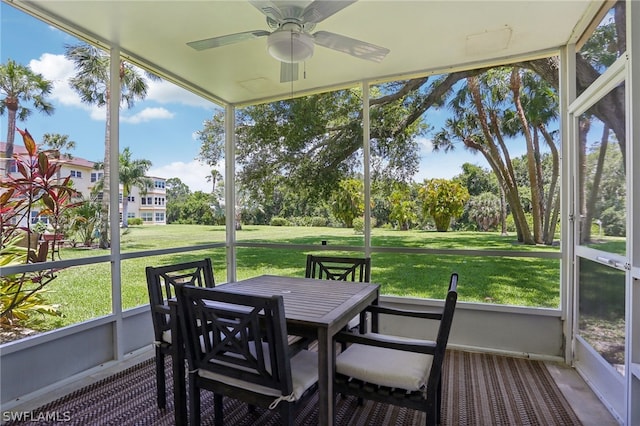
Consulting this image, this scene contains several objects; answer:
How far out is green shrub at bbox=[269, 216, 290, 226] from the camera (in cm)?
416

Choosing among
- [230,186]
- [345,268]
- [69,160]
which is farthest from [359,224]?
[69,160]

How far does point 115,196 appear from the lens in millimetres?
2840

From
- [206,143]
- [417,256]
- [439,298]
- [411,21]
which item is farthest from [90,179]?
[439,298]

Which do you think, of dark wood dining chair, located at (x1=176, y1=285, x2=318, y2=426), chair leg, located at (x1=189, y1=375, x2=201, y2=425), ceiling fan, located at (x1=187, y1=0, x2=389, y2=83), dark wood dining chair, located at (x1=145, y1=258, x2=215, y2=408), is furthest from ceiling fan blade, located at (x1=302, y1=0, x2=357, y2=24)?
chair leg, located at (x1=189, y1=375, x2=201, y2=425)

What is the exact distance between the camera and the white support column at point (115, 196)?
2.80m

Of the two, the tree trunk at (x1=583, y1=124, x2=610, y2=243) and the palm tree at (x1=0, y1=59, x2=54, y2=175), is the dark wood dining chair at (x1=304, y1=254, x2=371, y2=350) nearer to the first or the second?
the tree trunk at (x1=583, y1=124, x2=610, y2=243)

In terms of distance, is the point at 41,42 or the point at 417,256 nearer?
the point at 41,42

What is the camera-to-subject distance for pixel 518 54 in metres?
2.97

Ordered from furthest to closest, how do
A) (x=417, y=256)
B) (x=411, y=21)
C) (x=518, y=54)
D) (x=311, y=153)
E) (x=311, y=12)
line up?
(x=311, y=153) < (x=417, y=256) < (x=518, y=54) < (x=411, y=21) < (x=311, y=12)

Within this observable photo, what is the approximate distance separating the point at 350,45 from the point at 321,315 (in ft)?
5.16

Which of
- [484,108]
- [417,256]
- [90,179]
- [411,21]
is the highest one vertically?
[411,21]

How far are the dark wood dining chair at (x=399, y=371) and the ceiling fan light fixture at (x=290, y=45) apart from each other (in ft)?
5.13

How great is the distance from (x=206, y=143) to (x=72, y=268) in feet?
6.96

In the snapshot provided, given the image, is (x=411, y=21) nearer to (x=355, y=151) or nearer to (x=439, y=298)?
(x=355, y=151)
